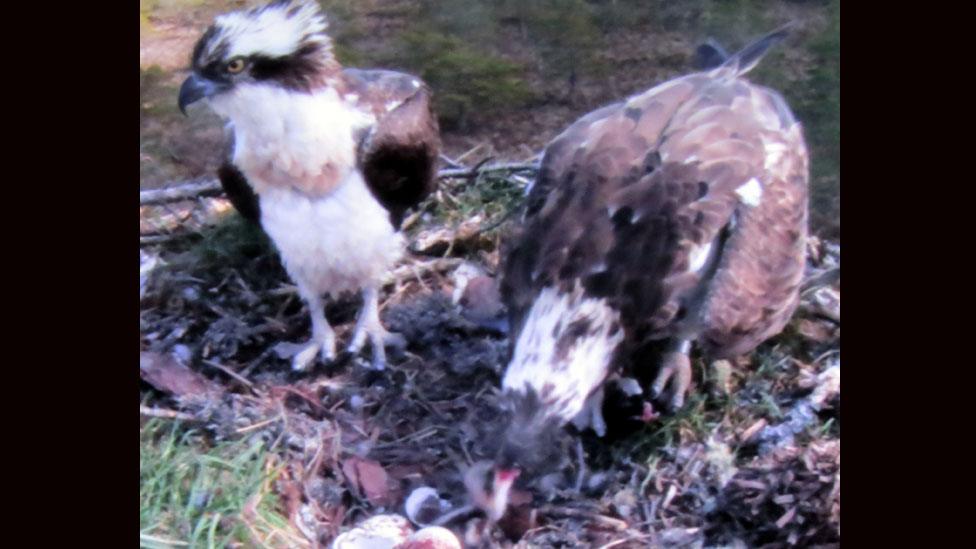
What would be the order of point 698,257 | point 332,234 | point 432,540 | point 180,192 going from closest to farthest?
point 432,540 → point 698,257 → point 180,192 → point 332,234

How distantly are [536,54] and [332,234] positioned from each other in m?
0.71

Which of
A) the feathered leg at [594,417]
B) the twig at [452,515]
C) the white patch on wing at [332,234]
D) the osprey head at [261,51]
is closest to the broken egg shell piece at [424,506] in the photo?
the twig at [452,515]

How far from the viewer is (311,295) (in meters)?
2.70

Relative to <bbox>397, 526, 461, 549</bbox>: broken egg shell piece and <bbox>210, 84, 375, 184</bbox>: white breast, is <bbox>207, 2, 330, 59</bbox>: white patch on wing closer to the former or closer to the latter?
<bbox>210, 84, 375, 184</bbox>: white breast

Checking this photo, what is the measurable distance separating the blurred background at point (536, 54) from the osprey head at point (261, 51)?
1.3 inches

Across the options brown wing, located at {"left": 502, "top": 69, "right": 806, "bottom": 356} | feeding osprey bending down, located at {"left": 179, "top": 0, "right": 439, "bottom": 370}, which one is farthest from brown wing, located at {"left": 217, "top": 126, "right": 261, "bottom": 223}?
brown wing, located at {"left": 502, "top": 69, "right": 806, "bottom": 356}

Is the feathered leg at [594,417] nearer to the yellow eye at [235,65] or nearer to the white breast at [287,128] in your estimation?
the white breast at [287,128]

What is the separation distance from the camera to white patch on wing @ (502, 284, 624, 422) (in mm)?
2186

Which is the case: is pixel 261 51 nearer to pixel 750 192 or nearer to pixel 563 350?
pixel 563 350

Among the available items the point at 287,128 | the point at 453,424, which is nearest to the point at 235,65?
the point at 287,128

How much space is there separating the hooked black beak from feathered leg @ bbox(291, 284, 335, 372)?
532 mm

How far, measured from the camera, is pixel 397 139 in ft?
8.79

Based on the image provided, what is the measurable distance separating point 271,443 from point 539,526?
23.8 inches
